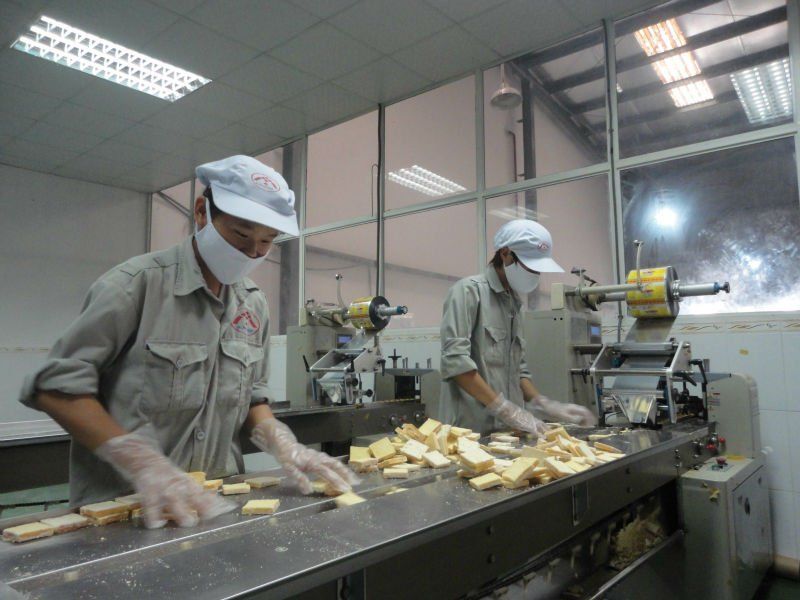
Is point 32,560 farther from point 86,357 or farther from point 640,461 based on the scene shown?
point 640,461

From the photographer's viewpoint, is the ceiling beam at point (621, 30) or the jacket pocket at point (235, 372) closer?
the jacket pocket at point (235, 372)

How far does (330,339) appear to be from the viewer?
3.82m

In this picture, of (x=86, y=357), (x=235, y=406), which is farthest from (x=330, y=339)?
(x=86, y=357)

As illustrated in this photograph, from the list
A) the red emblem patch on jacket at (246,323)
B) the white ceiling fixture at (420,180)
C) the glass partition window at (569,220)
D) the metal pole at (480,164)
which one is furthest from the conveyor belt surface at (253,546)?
the white ceiling fixture at (420,180)

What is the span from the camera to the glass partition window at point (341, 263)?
5.38 m

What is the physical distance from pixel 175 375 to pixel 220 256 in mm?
319

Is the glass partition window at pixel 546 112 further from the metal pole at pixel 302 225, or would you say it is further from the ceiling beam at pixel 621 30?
the metal pole at pixel 302 225

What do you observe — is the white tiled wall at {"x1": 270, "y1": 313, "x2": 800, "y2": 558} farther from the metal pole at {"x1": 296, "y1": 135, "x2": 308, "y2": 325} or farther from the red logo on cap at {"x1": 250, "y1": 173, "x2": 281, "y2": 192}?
the metal pole at {"x1": 296, "y1": 135, "x2": 308, "y2": 325}

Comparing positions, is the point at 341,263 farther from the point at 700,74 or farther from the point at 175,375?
the point at 175,375

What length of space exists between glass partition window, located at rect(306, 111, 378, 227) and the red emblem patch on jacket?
3721mm

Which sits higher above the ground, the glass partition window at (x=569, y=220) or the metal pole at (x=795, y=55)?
the metal pole at (x=795, y=55)

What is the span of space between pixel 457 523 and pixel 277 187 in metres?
0.91

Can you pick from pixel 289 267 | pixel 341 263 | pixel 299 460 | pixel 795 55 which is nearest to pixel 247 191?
pixel 299 460

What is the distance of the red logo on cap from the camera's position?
1.35 m
